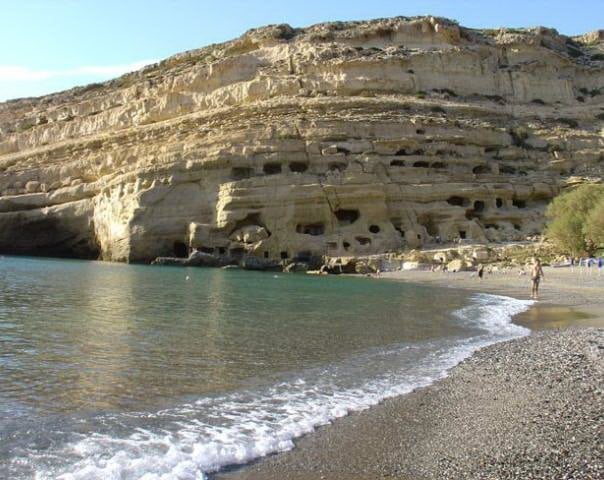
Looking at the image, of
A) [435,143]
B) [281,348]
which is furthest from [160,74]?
[281,348]

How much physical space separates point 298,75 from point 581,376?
44.7 meters

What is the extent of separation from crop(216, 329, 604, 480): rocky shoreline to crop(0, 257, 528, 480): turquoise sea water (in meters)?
0.38

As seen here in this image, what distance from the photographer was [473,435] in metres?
5.78

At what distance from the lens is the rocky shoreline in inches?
194

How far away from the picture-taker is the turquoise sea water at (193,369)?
5.49 meters

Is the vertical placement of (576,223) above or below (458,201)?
below

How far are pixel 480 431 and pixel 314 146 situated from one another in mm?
34886

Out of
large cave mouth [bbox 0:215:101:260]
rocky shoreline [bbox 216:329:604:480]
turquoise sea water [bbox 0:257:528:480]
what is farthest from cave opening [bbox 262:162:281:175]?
rocky shoreline [bbox 216:329:604:480]

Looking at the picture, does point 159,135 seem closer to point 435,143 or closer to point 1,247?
point 1,247

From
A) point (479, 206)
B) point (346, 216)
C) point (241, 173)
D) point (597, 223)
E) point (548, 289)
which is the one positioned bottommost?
point (548, 289)

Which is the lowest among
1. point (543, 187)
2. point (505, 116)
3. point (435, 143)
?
point (543, 187)

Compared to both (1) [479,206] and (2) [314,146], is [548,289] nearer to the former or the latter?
(1) [479,206]

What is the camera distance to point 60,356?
31.3 ft

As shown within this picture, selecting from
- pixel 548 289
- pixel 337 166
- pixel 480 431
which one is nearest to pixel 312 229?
pixel 337 166
